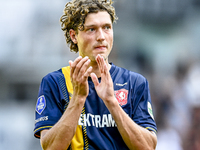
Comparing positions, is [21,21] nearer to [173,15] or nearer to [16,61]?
[16,61]

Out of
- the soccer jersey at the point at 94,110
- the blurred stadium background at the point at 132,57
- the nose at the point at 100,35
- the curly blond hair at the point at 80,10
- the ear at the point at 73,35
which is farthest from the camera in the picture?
the blurred stadium background at the point at 132,57

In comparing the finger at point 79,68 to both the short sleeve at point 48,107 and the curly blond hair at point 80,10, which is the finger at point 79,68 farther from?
the curly blond hair at point 80,10

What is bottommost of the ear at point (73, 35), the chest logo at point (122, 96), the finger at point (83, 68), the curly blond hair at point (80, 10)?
the chest logo at point (122, 96)

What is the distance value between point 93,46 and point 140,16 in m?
4.45

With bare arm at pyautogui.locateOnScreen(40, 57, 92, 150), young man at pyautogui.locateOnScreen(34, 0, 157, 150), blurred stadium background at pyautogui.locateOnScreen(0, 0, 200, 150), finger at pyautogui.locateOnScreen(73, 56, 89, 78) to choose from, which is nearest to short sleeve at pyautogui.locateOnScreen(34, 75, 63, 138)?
young man at pyautogui.locateOnScreen(34, 0, 157, 150)

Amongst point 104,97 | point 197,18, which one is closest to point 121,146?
point 104,97

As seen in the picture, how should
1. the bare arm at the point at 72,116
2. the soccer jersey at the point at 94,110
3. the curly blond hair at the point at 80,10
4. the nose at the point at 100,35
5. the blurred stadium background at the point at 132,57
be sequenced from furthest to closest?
the blurred stadium background at the point at 132,57 < the curly blond hair at the point at 80,10 < the nose at the point at 100,35 < the soccer jersey at the point at 94,110 < the bare arm at the point at 72,116

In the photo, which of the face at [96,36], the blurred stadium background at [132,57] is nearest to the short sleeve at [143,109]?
the face at [96,36]

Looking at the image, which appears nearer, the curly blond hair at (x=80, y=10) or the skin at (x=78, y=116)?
the skin at (x=78, y=116)

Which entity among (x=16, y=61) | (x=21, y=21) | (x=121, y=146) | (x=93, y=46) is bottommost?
(x=121, y=146)

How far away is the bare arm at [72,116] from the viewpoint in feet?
7.13

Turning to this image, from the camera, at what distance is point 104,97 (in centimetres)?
223

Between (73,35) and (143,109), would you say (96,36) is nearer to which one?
(73,35)

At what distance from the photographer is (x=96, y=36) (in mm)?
2553
